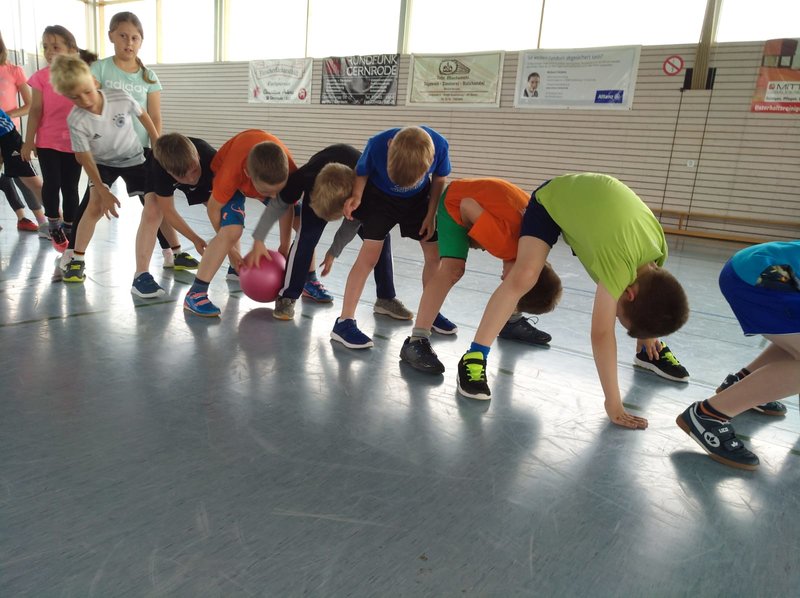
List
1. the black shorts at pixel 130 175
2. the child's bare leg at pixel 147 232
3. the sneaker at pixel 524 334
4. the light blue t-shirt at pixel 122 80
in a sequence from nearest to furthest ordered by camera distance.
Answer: the sneaker at pixel 524 334, the child's bare leg at pixel 147 232, the black shorts at pixel 130 175, the light blue t-shirt at pixel 122 80

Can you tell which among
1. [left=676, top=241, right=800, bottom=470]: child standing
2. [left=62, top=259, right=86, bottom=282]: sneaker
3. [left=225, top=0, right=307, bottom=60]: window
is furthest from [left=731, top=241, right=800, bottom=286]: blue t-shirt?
[left=225, top=0, right=307, bottom=60]: window

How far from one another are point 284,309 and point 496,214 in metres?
1.32

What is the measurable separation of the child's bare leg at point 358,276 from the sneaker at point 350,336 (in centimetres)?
5


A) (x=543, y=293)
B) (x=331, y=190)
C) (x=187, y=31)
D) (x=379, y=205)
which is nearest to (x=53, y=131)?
(x=331, y=190)

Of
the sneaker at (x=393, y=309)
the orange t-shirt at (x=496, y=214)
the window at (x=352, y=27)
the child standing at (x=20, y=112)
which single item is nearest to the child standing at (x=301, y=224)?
the sneaker at (x=393, y=309)

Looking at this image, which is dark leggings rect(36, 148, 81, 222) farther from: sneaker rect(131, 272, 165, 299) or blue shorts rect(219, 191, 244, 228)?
blue shorts rect(219, 191, 244, 228)

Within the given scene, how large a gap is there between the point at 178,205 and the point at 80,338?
20.0ft

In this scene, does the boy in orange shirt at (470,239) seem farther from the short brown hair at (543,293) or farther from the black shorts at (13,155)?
the black shorts at (13,155)

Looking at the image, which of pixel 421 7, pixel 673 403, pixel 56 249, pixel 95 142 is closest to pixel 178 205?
pixel 56 249

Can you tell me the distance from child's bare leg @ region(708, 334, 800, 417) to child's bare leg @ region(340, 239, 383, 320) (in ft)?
5.20

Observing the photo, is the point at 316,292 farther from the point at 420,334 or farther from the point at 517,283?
the point at 517,283

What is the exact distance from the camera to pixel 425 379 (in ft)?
7.93

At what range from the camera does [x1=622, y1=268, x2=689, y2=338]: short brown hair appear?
1882 millimetres

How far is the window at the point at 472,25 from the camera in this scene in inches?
375
